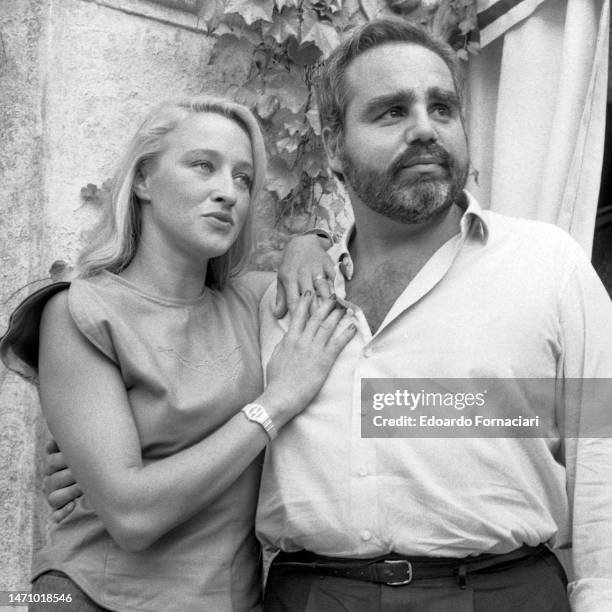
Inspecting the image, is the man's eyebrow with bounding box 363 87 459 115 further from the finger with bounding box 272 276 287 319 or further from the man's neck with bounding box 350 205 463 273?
the finger with bounding box 272 276 287 319

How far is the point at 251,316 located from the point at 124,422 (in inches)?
19.4

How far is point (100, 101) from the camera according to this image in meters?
2.60

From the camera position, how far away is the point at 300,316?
6.96 feet

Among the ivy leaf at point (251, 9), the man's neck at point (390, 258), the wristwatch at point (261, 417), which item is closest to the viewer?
the wristwatch at point (261, 417)

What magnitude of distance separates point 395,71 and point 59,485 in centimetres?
117

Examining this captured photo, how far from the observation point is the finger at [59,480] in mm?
2057

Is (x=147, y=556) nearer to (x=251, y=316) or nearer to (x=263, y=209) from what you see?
(x=251, y=316)

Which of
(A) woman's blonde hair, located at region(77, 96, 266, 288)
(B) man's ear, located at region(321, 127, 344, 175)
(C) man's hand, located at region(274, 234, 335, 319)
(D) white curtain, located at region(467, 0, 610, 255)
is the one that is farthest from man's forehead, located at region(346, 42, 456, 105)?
(D) white curtain, located at region(467, 0, 610, 255)

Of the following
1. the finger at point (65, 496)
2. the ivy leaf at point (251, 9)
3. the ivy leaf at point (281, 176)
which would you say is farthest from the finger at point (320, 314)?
the ivy leaf at point (251, 9)

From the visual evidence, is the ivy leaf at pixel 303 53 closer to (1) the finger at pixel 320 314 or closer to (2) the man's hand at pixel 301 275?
(2) the man's hand at pixel 301 275

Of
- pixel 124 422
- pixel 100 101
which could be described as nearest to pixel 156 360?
pixel 124 422

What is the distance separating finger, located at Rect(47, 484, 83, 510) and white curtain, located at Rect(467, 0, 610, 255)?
1.47 m

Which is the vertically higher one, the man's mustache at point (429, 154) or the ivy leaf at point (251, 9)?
the ivy leaf at point (251, 9)

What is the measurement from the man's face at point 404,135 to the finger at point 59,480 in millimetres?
888
